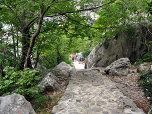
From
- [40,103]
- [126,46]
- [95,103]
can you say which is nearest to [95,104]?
[95,103]

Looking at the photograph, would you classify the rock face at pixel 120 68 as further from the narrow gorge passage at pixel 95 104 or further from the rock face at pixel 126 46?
the rock face at pixel 126 46

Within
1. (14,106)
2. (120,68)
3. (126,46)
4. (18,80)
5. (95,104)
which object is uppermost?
(126,46)

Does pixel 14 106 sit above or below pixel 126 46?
below

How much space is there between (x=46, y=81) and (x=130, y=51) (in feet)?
28.7

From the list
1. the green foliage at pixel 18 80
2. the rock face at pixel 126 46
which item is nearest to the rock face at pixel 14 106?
the green foliage at pixel 18 80

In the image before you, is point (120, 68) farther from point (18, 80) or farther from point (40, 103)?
point (18, 80)

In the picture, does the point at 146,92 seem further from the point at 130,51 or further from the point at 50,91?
the point at 130,51

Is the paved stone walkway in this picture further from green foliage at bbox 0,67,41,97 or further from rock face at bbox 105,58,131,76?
rock face at bbox 105,58,131,76

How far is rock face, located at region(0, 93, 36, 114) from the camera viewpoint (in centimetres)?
284

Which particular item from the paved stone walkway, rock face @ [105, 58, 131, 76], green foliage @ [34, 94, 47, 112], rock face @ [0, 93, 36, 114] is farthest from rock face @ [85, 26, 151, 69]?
rock face @ [0, 93, 36, 114]

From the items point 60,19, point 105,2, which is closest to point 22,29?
point 60,19

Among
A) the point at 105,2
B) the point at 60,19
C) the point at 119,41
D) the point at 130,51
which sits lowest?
the point at 130,51

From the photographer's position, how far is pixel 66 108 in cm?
360

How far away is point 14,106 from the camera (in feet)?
9.75
